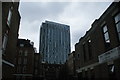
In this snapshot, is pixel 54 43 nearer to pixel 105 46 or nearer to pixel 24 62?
pixel 24 62

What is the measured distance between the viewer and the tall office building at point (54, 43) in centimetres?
9643

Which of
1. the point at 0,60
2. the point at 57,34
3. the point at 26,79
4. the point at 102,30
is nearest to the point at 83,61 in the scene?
the point at 102,30

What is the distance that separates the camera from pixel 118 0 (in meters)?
11.9

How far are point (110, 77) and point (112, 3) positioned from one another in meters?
7.02

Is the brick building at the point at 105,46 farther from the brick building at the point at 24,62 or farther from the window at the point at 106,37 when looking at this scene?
the brick building at the point at 24,62

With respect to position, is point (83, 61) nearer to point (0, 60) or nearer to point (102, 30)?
point (102, 30)

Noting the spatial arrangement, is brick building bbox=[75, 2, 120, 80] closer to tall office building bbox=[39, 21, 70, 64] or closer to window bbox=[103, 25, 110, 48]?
window bbox=[103, 25, 110, 48]

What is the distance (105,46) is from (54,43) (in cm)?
9024

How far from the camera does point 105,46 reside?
46.1ft

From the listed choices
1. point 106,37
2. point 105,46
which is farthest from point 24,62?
point 106,37

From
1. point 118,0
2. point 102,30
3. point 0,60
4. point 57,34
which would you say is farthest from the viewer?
point 57,34

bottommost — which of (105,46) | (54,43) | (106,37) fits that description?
(105,46)

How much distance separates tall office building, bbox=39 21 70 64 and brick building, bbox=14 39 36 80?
48.6 meters

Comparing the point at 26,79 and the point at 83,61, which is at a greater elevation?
the point at 83,61
